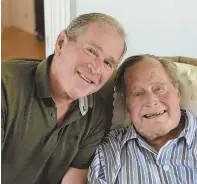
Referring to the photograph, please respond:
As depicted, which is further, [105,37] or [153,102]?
[153,102]

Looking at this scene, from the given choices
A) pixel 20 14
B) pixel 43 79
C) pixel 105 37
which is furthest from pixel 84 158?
pixel 20 14

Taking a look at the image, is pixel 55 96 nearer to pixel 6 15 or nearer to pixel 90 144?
pixel 90 144

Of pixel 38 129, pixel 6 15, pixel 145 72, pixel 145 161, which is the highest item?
pixel 145 72

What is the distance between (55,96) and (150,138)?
14.3 inches

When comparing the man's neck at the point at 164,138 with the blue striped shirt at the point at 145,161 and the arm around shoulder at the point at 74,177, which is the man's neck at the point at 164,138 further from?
the arm around shoulder at the point at 74,177

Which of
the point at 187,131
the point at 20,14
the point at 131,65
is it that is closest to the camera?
the point at 187,131

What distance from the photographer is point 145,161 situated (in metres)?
1.53

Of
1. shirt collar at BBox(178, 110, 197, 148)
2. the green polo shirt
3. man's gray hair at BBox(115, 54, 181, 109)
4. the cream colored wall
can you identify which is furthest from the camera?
the cream colored wall

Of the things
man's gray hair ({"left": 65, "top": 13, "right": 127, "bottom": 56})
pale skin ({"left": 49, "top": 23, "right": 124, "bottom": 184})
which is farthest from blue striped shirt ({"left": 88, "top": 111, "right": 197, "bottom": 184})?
man's gray hair ({"left": 65, "top": 13, "right": 127, "bottom": 56})

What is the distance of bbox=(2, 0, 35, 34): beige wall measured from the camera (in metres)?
4.00

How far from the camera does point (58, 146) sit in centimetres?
152

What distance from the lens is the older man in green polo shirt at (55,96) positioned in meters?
1.42

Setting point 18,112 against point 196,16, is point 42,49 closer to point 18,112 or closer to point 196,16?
point 196,16

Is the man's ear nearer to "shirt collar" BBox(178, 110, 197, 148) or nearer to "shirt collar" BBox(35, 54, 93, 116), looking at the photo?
"shirt collar" BBox(35, 54, 93, 116)
